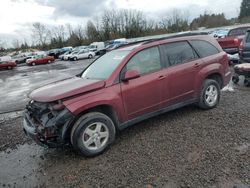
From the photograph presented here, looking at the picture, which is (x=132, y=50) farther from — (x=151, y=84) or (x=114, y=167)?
(x=114, y=167)

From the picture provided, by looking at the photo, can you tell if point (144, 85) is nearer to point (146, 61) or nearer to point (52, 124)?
point (146, 61)

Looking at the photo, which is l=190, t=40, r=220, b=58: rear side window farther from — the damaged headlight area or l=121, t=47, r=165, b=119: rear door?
the damaged headlight area

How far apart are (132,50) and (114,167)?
7.23ft

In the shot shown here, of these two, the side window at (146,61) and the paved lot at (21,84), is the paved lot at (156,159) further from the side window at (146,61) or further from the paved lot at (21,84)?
the paved lot at (21,84)

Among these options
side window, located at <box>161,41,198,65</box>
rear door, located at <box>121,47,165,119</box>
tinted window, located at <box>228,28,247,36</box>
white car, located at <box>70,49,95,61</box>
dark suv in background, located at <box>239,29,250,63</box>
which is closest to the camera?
rear door, located at <box>121,47,165,119</box>

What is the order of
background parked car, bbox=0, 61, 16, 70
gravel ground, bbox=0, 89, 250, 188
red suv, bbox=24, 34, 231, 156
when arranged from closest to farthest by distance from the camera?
gravel ground, bbox=0, 89, 250, 188, red suv, bbox=24, 34, 231, 156, background parked car, bbox=0, 61, 16, 70

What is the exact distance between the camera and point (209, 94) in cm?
548

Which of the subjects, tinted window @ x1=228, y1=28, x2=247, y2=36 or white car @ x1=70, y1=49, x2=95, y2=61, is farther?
white car @ x1=70, y1=49, x2=95, y2=61

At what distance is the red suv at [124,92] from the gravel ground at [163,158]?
14.2 inches

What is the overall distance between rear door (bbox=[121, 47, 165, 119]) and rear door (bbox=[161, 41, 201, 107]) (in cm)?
18

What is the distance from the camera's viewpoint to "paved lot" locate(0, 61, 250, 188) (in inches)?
126

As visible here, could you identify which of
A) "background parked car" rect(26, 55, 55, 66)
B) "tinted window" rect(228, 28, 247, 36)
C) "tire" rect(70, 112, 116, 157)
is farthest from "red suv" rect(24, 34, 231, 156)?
"background parked car" rect(26, 55, 55, 66)

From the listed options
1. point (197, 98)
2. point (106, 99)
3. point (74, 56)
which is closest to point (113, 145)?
point (106, 99)

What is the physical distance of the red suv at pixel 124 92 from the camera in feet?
12.3
